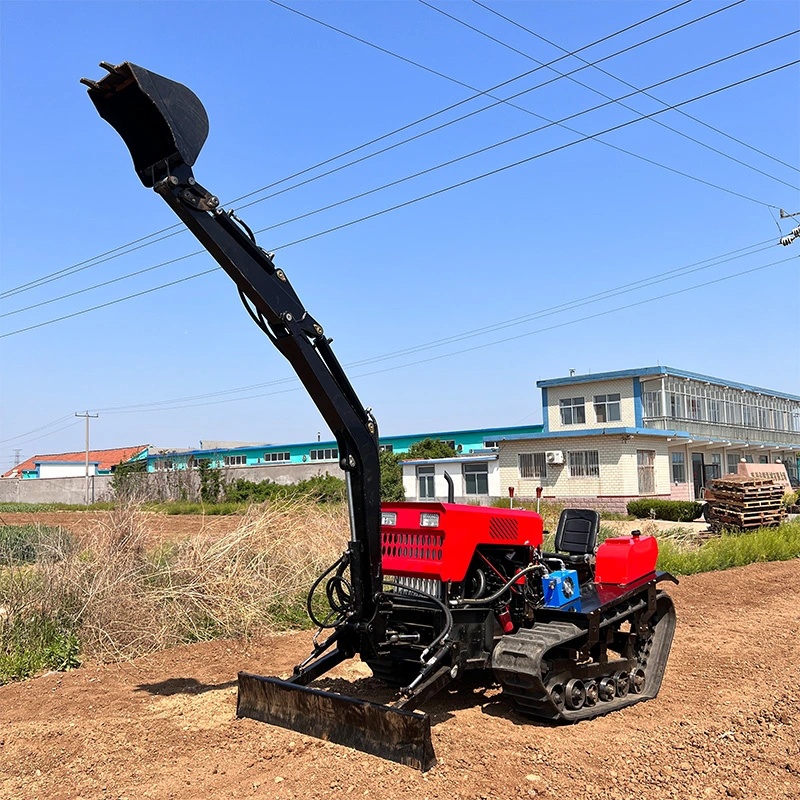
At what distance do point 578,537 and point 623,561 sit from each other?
2.30 ft

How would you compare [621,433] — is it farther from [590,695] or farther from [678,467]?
[590,695]

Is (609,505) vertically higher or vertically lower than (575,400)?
lower

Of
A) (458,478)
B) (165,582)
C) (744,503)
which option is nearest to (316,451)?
(458,478)

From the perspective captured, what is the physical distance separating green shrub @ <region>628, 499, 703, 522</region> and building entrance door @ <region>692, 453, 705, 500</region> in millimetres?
9920

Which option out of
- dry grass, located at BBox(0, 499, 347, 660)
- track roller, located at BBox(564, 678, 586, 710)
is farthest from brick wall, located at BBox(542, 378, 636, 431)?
track roller, located at BBox(564, 678, 586, 710)

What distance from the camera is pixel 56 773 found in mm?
5180

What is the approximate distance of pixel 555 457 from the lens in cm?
3600

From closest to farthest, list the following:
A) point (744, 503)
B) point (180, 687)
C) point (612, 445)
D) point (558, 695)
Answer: point (558, 695)
point (180, 687)
point (744, 503)
point (612, 445)

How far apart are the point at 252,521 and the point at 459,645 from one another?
18.2ft

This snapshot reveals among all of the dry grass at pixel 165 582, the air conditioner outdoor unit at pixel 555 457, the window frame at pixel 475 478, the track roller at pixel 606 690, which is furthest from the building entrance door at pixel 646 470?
the track roller at pixel 606 690

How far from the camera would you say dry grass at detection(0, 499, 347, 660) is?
8.62 m

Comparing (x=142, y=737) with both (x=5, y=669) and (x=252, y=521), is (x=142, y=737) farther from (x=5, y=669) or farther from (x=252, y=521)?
(x=252, y=521)

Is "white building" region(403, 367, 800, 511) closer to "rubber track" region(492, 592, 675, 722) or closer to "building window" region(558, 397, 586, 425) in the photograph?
"building window" region(558, 397, 586, 425)

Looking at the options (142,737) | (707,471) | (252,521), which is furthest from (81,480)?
(142,737)
